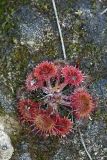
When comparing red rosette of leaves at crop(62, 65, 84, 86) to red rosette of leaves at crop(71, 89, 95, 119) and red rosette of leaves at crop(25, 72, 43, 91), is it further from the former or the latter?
red rosette of leaves at crop(25, 72, 43, 91)

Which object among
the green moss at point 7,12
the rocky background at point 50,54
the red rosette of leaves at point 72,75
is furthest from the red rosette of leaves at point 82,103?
the green moss at point 7,12

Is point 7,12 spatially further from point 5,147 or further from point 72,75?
point 5,147

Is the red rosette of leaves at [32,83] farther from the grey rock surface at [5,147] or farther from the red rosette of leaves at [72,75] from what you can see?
the grey rock surface at [5,147]

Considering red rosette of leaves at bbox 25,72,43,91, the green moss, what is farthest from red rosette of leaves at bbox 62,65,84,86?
the green moss

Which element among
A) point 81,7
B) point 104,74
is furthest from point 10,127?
point 81,7

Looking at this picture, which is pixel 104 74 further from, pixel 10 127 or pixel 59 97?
pixel 10 127

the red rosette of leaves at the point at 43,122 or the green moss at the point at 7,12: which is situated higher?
the green moss at the point at 7,12

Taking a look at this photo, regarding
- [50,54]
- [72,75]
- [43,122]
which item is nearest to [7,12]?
[50,54]
